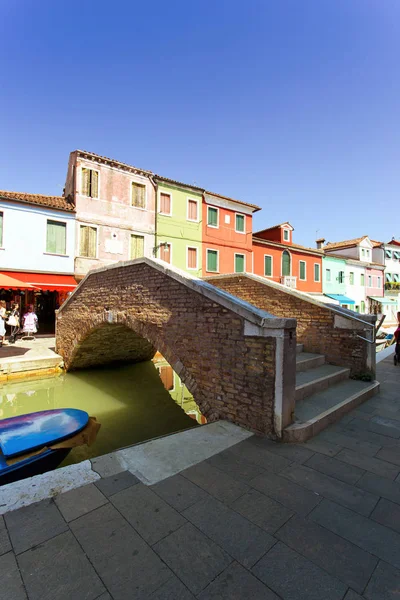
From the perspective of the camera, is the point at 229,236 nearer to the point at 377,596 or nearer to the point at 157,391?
the point at 157,391

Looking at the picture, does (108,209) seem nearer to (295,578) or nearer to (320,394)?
(320,394)

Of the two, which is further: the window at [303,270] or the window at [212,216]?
the window at [303,270]

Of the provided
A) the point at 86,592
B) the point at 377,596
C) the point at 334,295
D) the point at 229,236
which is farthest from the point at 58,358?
the point at 334,295

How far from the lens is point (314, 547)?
204 cm

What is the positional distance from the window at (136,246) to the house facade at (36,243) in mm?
3161

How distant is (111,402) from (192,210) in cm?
1374

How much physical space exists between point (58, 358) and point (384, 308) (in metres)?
32.9

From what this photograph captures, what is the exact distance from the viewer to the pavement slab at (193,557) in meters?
1.78

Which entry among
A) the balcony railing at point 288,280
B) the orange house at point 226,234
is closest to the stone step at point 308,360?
the orange house at point 226,234

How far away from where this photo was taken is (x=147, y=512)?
2350 mm

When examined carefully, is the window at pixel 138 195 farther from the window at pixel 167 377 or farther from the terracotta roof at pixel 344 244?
the terracotta roof at pixel 344 244

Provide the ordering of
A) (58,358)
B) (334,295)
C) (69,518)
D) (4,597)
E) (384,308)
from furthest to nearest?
(384,308), (334,295), (58,358), (69,518), (4,597)

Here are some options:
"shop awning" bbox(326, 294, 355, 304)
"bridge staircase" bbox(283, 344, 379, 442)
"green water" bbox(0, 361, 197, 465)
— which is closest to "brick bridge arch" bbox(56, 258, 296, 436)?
"bridge staircase" bbox(283, 344, 379, 442)

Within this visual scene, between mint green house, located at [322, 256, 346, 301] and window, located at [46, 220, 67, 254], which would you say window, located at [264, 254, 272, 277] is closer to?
mint green house, located at [322, 256, 346, 301]
